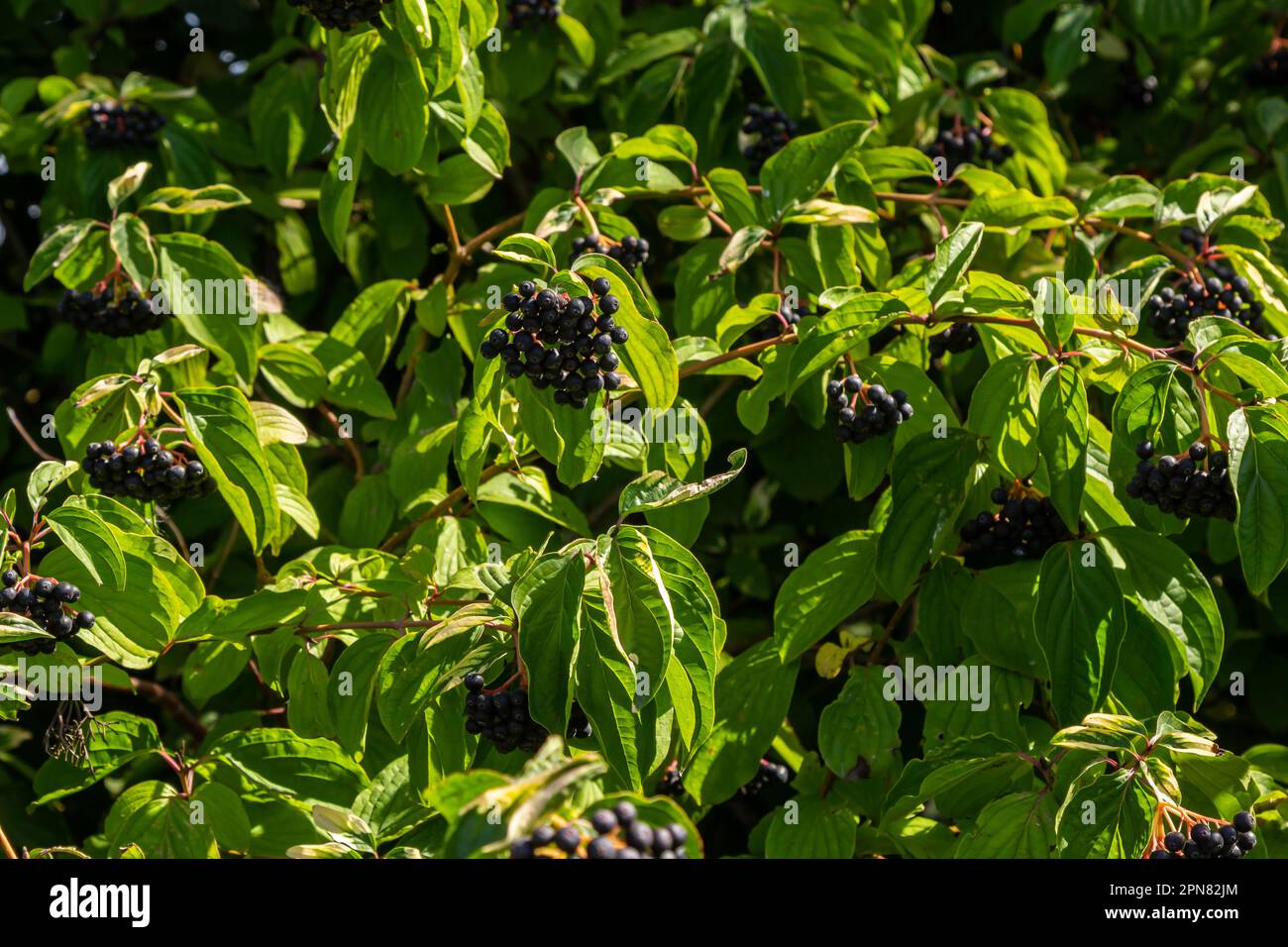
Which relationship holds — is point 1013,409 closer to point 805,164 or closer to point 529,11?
point 805,164

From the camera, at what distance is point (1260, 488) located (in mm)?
2227

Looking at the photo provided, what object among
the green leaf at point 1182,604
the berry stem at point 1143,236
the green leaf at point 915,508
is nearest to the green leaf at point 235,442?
the green leaf at point 915,508

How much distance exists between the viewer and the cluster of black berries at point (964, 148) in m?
3.70

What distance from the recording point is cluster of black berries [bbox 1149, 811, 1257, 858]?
6.77ft

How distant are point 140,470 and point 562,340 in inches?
41.3

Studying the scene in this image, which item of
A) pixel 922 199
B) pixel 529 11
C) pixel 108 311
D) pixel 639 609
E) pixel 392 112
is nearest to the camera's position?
pixel 639 609

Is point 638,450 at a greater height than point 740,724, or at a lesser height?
greater

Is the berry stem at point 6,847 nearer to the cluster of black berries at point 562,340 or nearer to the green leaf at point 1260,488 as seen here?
the cluster of black berries at point 562,340

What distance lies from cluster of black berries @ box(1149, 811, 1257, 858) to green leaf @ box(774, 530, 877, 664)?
0.77m

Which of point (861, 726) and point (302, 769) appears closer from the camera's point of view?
point (302, 769)

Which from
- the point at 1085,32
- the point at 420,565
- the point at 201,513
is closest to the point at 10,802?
the point at 201,513

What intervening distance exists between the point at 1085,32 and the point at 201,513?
3134mm

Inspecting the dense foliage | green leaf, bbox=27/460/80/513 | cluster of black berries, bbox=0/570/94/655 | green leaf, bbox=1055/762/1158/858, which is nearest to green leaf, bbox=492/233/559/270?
the dense foliage

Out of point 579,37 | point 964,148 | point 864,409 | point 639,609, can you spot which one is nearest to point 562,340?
point 639,609
